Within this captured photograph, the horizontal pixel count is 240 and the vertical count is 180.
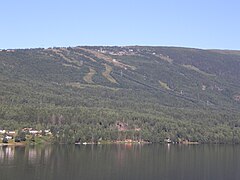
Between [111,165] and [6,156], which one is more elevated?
[6,156]

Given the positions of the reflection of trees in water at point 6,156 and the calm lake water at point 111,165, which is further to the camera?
the reflection of trees in water at point 6,156

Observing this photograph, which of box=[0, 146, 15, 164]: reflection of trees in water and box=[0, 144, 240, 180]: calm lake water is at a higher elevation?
box=[0, 146, 15, 164]: reflection of trees in water

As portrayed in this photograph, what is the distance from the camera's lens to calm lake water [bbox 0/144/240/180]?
102m

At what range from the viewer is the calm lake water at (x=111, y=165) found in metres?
102

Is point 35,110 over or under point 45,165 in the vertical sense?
over

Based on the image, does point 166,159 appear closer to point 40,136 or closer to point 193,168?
point 193,168

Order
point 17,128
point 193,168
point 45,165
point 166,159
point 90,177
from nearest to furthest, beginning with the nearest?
point 90,177 < point 45,165 < point 193,168 < point 166,159 < point 17,128

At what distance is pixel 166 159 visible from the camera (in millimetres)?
138750

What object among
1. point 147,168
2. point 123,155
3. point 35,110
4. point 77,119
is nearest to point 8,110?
point 35,110

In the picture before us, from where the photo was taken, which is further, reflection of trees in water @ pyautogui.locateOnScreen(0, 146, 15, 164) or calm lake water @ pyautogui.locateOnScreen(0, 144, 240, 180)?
reflection of trees in water @ pyautogui.locateOnScreen(0, 146, 15, 164)

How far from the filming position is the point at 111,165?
119875 mm

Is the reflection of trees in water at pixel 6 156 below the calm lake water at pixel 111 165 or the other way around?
the other way around

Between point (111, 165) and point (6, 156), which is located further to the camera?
point (6, 156)

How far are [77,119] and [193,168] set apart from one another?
8195cm
